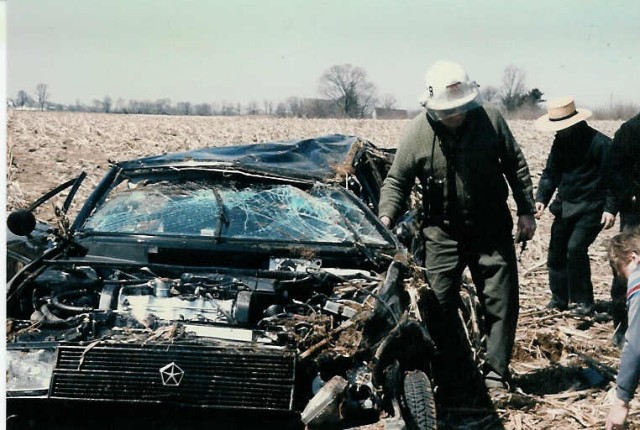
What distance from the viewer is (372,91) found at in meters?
39.4

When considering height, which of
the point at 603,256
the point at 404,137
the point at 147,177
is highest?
the point at 404,137

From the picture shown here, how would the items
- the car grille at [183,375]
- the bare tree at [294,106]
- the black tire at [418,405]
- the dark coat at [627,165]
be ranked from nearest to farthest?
the car grille at [183,375] → the black tire at [418,405] → the dark coat at [627,165] → the bare tree at [294,106]

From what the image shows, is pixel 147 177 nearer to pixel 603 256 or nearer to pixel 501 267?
pixel 501 267

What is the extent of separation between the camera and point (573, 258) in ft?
21.3

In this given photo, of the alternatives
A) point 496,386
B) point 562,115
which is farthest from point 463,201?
point 562,115

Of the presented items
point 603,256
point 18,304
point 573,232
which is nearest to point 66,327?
point 18,304

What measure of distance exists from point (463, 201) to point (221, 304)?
1.73 metres

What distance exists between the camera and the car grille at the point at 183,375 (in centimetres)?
324

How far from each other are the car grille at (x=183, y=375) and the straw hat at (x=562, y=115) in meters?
3.89

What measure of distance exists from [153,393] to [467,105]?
2.53 m

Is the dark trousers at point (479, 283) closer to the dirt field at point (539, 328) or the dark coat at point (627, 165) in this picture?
the dirt field at point (539, 328)

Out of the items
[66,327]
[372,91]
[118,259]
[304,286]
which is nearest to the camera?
[66,327]

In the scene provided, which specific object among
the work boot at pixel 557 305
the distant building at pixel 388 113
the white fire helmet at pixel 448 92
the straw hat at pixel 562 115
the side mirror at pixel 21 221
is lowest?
the distant building at pixel 388 113

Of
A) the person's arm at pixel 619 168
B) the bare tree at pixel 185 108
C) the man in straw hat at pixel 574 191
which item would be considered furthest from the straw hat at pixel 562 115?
the bare tree at pixel 185 108
